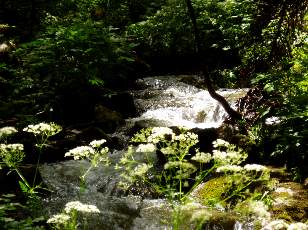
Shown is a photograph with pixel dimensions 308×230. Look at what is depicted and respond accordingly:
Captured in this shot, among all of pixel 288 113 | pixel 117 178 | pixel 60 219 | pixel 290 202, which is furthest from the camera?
pixel 117 178

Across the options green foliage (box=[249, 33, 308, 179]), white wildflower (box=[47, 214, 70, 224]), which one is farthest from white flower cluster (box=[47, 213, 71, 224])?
green foliage (box=[249, 33, 308, 179])

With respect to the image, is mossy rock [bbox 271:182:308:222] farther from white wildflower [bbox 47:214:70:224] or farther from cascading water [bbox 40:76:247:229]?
white wildflower [bbox 47:214:70:224]

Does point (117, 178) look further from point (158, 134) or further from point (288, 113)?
point (158, 134)

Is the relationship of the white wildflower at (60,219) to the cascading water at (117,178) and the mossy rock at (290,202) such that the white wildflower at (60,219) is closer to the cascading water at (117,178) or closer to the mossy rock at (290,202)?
the cascading water at (117,178)

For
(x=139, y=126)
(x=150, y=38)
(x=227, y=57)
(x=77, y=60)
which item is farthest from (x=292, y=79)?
(x=150, y=38)

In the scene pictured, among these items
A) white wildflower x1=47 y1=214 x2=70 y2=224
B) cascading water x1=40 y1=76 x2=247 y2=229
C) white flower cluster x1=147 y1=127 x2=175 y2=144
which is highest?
white flower cluster x1=147 y1=127 x2=175 y2=144

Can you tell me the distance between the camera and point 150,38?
1647 centimetres

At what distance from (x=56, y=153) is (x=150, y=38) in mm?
9051

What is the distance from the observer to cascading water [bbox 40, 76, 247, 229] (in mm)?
5898

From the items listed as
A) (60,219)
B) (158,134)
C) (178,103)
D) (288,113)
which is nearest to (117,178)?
(288,113)

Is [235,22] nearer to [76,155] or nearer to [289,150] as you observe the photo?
[289,150]

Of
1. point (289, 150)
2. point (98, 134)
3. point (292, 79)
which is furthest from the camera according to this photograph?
point (98, 134)

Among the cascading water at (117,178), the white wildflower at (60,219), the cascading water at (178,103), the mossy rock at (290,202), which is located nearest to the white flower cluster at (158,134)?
the cascading water at (117,178)

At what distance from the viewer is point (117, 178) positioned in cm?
742
